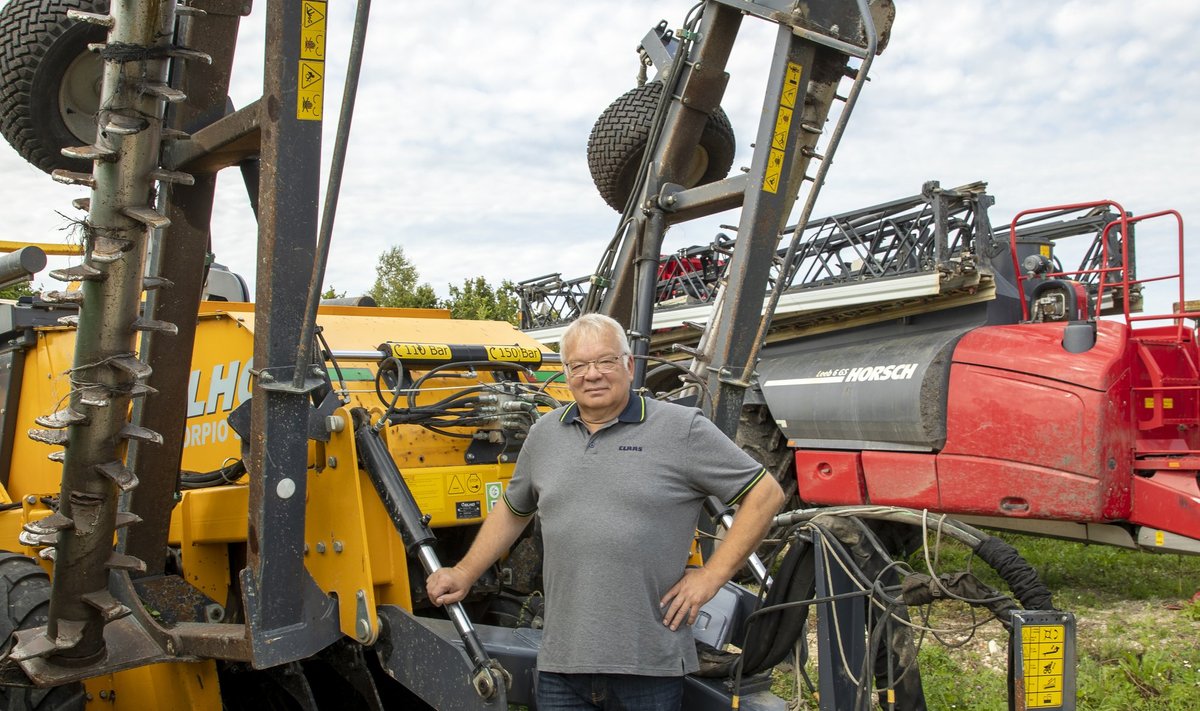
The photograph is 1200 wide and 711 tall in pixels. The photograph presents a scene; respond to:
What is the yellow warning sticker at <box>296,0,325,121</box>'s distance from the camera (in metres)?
3.32

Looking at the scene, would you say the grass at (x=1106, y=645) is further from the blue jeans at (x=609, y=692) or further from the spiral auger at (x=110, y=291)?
the spiral auger at (x=110, y=291)

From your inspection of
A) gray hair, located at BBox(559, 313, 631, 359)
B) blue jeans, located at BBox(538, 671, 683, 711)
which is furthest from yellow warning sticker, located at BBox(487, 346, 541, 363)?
blue jeans, located at BBox(538, 671, 683, 711)

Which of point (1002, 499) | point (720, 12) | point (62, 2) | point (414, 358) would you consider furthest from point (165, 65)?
point (1002, 499)

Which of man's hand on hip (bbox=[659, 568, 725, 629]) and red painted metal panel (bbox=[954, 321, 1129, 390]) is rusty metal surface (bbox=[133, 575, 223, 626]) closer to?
man's hand on hip (bbox=[659, 568, 725, 629])

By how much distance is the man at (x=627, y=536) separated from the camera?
114 inches

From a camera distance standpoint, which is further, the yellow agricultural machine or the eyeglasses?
the yellow agricultural machine

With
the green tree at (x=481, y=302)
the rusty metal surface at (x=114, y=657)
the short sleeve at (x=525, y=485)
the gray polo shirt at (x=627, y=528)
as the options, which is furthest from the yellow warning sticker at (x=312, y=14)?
the green tree at (x=481, y=302)

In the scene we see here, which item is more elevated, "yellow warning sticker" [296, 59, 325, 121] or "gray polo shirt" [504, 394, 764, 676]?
"yellow warning sticker" [296, 59, 325, 121]

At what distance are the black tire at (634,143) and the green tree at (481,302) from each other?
1538 cm

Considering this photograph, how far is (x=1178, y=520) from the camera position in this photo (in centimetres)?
689

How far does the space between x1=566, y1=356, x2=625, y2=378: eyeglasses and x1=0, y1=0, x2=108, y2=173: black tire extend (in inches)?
91.3

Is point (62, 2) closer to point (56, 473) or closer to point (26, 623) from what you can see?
point (56, 473)

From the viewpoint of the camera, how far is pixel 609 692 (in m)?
2.92

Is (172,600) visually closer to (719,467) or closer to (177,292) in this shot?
(177,292)
